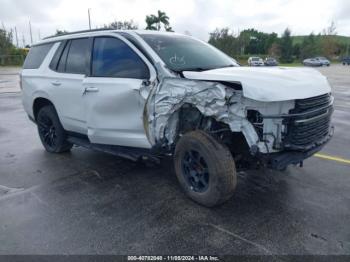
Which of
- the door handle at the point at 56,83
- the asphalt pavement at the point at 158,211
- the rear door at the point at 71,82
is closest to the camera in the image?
the asphalt pavement at the point at 158,211

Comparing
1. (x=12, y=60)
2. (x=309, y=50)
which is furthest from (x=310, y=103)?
(x=309, y=50)

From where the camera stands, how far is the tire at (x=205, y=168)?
3.26 m

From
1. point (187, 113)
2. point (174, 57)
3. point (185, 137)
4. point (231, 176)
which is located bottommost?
point (231, 176)

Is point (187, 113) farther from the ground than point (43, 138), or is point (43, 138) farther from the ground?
point (187, 113)

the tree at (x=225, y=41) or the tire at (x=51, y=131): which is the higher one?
the tree at (x=225, y=41)

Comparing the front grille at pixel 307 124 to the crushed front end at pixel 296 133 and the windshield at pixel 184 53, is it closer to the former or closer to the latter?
the crushed front end at pixel 296 133

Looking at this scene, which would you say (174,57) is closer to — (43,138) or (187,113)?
(187,113)

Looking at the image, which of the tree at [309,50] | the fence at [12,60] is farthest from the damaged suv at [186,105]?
the tree at [309,50]

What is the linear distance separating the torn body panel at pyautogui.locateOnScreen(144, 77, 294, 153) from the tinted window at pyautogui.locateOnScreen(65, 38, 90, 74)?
155cm

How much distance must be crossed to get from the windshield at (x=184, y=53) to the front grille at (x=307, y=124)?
1.36 meters

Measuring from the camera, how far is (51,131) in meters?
5.61

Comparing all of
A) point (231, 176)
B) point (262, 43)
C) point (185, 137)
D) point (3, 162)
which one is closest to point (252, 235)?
point (231, 176)

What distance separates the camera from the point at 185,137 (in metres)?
3.54

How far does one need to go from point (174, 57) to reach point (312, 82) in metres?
1.66
